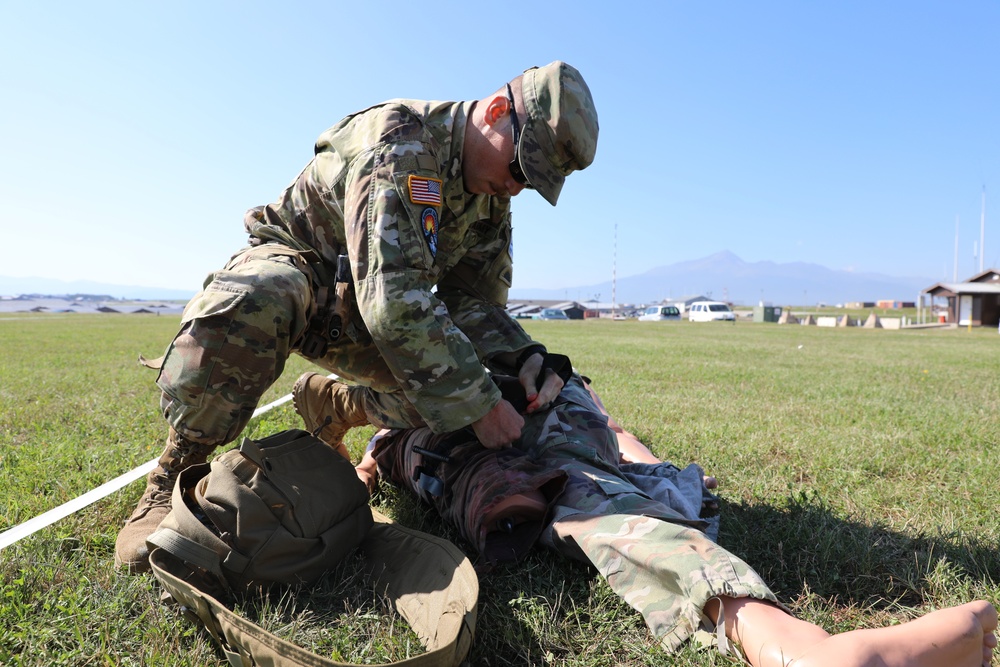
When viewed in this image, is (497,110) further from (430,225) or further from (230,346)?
(230,346)

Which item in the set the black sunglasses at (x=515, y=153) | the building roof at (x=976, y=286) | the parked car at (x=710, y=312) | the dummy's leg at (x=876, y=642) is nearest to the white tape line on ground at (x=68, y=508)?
the black sunglasses at (x=515, y=153)

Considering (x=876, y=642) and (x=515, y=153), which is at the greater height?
(x=515, y=153)

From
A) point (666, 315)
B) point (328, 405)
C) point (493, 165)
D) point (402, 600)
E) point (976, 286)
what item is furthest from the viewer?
point (666, 315)

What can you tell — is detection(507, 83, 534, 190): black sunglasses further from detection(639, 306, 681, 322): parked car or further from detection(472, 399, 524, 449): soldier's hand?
detection(639, 306, 681, 322): parked car

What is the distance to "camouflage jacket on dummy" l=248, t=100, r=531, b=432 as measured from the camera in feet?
6.89

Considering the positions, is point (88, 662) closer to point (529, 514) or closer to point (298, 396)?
point (529, 514)

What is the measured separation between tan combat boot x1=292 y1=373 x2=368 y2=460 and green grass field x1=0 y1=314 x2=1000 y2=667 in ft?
1.39

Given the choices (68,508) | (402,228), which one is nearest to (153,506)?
(68,508)

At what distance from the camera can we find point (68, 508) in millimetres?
2326

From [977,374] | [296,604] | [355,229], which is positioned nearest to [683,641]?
[296,604]

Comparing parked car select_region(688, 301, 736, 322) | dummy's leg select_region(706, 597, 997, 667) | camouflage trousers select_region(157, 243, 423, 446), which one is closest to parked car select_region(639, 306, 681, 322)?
parked car select_region(688, 301, 736, 322)

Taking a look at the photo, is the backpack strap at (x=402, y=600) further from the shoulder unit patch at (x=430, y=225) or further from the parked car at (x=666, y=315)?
the parked car at (x=666, y=315)

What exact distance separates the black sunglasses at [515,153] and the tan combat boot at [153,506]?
1.47m

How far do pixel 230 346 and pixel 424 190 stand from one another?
825 millimetres
